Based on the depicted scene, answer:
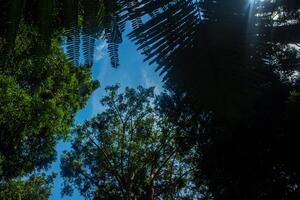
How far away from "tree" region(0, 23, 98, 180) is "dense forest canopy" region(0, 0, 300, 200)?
0.06 m

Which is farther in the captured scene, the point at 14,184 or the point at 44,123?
the point at 14,184

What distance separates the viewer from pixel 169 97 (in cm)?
2006

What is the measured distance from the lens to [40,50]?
76cm

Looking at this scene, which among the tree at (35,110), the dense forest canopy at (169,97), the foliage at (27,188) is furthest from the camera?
the foliage at (27,188)

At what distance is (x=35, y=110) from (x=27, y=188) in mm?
6607

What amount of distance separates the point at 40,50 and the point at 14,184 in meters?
20.3

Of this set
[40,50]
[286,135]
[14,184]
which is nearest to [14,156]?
[14,184]

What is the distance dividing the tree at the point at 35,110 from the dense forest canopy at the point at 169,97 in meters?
0.06

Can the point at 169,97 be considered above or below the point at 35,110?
above

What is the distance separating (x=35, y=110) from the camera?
16.0 meters

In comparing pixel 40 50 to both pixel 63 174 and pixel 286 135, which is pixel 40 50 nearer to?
pixel 286 135

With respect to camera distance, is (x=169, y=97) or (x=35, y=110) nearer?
(x=35, y=110)

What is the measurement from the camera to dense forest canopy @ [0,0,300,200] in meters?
0.47

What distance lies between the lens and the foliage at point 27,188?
1931 cm
